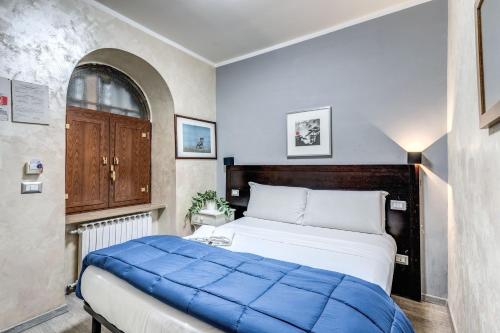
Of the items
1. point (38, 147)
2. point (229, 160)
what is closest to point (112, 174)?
point (38, 147)

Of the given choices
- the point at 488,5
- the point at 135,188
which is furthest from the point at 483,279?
the point at 135,188

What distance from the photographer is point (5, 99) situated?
6.38 ft

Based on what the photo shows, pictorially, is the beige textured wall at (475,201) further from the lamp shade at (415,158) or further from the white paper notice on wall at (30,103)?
the white paper notice on wall at (30,103)

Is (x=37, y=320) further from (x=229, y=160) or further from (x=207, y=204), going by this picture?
(x=229, y=160)

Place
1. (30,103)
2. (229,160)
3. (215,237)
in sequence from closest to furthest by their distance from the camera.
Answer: (30,103) < (215,237) < (229,160)

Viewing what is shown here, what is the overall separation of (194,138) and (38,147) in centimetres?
181

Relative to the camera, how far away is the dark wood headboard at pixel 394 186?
8.02ft

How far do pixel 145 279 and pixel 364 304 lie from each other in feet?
3.85

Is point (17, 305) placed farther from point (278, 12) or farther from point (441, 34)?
point (441, 34)

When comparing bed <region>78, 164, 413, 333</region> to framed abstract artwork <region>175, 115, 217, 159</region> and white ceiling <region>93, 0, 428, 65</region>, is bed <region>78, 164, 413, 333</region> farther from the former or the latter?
white ceiling <region>93, 0, 428, 65</region>

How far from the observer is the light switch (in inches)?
79.7

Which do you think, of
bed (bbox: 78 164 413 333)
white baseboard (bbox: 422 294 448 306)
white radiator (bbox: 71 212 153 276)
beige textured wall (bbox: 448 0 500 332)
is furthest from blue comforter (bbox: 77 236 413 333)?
white baseboard (bbox: 422 294 448 306)

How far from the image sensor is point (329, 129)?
3000 millimetres

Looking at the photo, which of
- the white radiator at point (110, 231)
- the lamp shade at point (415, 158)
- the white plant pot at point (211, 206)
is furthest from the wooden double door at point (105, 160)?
the lamp shade at point (415, 158)
